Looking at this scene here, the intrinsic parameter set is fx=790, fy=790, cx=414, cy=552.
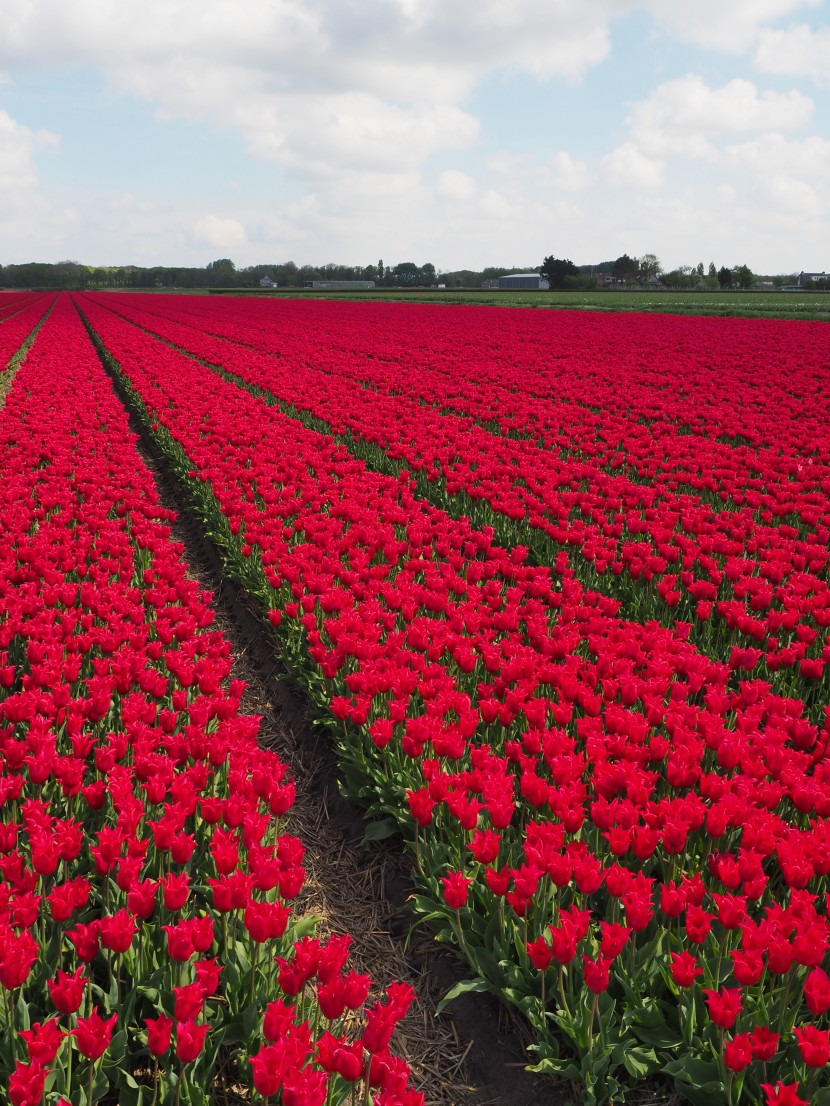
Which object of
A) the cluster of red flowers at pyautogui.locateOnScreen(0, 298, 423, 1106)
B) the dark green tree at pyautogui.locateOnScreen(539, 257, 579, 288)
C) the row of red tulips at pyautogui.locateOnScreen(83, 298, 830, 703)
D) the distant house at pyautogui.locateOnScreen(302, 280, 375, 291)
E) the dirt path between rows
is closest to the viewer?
the cluster of red flowers at pyautogui.locateOnScreen(0, 298, 423, 1106)

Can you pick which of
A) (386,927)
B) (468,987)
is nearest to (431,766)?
(386,927)

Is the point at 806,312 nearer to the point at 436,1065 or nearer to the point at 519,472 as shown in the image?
the point at 519,472

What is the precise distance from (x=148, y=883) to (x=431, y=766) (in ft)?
4.80

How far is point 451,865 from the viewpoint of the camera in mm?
3670

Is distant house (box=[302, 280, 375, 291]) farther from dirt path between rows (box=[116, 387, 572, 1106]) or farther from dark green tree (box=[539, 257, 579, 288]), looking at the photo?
dirt path between rows (box=[116, 387, 572, 1106])

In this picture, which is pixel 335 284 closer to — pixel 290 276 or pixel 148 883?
pixel 290 276

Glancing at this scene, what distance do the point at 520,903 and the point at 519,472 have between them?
24.1 feet

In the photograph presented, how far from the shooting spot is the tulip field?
105 inches

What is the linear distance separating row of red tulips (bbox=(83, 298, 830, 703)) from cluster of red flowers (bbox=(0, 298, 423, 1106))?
10.8 ft

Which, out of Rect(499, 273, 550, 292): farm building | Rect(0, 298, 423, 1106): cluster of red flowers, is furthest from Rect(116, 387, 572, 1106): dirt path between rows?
Rect(499, 273, 550, 292): farm building

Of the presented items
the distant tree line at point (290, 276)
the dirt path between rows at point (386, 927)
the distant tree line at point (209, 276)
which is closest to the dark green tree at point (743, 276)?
the distant tree line at point (290, 276)

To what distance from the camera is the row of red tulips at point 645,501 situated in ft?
18.7

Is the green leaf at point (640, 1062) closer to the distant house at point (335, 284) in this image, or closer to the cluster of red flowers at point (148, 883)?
the cluster of red flowers at point (148, 883)

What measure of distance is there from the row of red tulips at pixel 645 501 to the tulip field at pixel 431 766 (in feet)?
0.18
